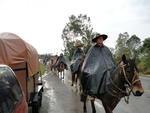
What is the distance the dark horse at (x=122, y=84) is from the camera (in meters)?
10.8

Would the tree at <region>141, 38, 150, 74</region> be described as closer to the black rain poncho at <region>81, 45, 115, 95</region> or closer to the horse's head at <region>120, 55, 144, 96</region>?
the black rain poncho at <region>81, 45, 115, 95</region>

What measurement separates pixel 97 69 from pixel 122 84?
140cm

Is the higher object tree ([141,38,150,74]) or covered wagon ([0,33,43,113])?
covered wagon ([0,33,43,113])

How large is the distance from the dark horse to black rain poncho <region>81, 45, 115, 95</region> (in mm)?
299

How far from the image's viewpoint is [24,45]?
1234 centimetres

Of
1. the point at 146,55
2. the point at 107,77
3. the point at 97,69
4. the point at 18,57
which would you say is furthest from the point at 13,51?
the point at 146,55

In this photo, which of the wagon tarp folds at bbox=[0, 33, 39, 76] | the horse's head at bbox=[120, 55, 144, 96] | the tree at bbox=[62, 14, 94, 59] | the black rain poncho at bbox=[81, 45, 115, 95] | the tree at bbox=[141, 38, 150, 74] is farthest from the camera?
the tree at bbox=[62, 14, 94, 59]

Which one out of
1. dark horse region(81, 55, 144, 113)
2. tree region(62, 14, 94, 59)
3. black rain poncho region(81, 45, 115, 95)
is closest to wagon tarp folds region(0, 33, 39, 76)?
black rain poncho region(81, 45, 115, 95)

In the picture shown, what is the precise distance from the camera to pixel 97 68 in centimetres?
1261

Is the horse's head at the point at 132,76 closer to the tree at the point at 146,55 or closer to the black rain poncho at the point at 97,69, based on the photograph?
the black rain poncho at the point at 97,69

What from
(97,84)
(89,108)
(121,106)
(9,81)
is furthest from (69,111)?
(9,81)

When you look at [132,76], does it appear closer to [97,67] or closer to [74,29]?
[97,67]

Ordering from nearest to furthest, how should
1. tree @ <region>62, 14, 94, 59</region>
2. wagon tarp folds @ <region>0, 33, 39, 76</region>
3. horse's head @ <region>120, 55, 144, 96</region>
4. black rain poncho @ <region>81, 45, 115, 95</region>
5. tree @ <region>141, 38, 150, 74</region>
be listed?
1. horse's head @ <region>120, 55, 144, 96</region>
2. wagon tarp folds @ <region>0, 33, 39, 76</region>
3. black rain poncho @ <region>81, 45, 115, 95</region>
4. tree @ <region>141, 38, 150, 74</region>
5. tree @ <region>62, 14, 94, 59</region>

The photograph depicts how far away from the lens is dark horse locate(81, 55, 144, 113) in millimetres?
10805
